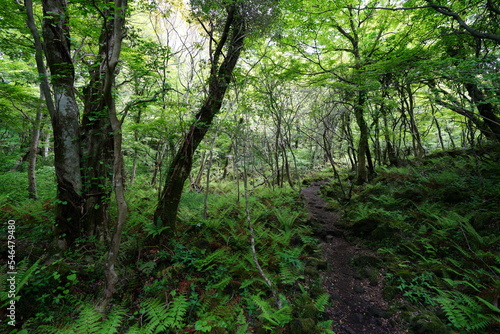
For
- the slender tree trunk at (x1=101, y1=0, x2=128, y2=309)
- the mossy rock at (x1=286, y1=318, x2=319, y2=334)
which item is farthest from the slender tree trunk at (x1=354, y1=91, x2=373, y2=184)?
the slender tree trunk at (x1=101, y1=0, x2=128, y2=309)

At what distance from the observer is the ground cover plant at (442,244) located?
3.13m

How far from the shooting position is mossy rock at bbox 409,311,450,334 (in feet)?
9.65

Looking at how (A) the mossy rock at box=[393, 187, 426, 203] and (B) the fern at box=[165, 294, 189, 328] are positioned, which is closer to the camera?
(B) the fern at box=[165, 294, 189, 328]

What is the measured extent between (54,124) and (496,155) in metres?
14.2

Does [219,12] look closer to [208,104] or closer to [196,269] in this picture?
[208,104]

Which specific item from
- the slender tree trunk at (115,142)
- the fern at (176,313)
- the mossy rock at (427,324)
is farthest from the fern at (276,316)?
the slender tree trunk at (115,142)

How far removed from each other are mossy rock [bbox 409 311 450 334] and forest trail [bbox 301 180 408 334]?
0.74 ft

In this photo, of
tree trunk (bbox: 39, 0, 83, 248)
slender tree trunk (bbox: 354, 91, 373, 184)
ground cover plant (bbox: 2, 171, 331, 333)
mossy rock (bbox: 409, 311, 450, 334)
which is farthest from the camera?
slender tree trunk (bbox: 354, 91, 373, 184)

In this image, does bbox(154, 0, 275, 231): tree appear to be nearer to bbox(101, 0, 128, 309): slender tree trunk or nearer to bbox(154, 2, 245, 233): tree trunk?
bbox(154, 2, 245, 233): tree trunk

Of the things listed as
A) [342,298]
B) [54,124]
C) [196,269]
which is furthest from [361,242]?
[54,124]

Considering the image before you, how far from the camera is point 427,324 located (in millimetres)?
3045

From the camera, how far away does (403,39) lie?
7.01 m

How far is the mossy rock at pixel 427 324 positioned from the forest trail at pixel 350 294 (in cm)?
23

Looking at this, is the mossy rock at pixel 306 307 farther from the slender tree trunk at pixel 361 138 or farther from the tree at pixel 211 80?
the slender tree trunk at pixel 361 138
